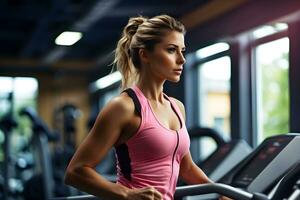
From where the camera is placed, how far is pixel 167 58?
1.82 meters

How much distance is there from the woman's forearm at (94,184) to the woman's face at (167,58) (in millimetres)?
389

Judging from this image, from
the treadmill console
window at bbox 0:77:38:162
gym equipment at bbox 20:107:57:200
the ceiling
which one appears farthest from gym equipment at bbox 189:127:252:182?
window at bbox 0:77:38:162

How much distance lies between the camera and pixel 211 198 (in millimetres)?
3363

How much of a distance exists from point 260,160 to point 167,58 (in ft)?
4.17

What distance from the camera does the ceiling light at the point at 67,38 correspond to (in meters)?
7.92

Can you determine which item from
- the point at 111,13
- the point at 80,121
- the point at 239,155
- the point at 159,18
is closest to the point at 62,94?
the point at 80,121

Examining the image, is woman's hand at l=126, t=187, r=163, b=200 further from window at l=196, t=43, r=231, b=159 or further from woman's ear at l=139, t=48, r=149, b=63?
window at l=196, t=43, r=231, b=159

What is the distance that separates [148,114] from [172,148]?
0.13 metres

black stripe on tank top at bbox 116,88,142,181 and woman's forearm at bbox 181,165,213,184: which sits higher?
black stripe on tank top at bbox 116,88,142,181

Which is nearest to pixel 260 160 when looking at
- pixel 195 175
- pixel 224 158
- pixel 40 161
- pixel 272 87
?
pixel 224 158

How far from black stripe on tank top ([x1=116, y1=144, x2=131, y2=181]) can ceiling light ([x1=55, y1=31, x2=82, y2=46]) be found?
618cm

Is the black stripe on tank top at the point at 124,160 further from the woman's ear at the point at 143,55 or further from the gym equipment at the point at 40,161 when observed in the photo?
the gym equipment at the point at 40,161

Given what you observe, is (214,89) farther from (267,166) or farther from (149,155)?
(149,155)

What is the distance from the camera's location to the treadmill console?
2.80m
